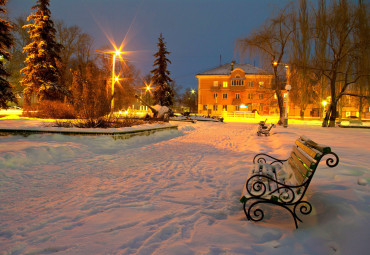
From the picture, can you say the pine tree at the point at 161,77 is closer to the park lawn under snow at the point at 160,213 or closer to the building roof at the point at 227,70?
the building roof at the point at 227,70

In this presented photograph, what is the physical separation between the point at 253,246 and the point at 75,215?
2.68 m

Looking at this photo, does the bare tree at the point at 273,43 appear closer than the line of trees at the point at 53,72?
No

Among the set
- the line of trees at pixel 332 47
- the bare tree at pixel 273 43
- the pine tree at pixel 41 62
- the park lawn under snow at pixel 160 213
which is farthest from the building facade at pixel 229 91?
the park lawn under snow at pixel 160 213

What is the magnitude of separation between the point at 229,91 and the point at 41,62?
42.1 meters

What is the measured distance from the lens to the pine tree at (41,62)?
21.0 meters

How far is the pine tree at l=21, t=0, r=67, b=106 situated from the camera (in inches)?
827

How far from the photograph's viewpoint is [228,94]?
56281 millimetres

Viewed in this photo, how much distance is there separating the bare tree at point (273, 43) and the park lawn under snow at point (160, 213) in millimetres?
20328

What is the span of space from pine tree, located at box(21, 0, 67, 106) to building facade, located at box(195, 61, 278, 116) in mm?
37068

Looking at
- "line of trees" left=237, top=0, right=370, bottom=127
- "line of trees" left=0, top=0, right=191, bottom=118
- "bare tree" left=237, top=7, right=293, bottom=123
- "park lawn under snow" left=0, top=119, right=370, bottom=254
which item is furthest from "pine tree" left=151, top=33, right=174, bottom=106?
"park lawn under snow" left=0, top=119, right=370, bottom=254

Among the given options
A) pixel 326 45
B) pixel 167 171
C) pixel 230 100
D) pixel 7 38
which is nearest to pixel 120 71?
pixel 230 100

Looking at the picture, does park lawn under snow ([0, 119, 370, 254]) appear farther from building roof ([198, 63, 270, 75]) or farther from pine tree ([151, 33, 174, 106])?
building roof ([198, 63, 270, 75])

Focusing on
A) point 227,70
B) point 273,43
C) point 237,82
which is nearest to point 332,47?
point 273,43

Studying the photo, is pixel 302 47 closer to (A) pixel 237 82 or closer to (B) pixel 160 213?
(B) pixel 160 213
